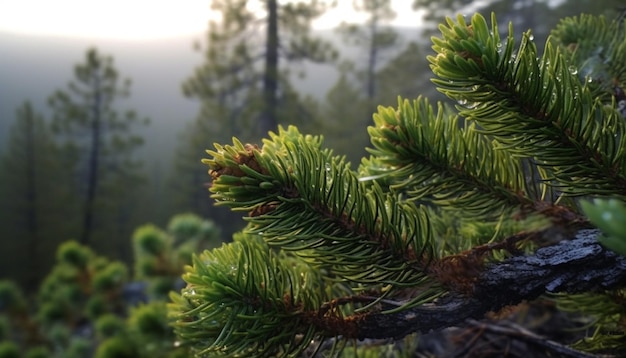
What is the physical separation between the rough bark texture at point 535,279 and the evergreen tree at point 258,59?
9.11 m

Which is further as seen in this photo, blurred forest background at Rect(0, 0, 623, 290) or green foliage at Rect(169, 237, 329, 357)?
blurred forest background at Rect(0, 0, 623, 290)

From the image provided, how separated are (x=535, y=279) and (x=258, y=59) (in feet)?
31.8

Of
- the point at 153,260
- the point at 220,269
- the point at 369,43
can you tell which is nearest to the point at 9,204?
the point at 369,43

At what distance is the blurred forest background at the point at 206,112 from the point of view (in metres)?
9.48

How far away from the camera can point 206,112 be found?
1337 centimetres

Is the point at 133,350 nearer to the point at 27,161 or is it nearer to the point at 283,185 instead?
the point at 283,185

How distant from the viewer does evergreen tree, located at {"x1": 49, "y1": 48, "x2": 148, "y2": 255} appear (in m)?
13.8

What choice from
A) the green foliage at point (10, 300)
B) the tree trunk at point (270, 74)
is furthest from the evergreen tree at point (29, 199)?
the green foliage at point (10, 300)

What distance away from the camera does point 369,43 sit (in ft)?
49.6

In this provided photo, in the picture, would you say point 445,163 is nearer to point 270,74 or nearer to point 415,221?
point 415,221

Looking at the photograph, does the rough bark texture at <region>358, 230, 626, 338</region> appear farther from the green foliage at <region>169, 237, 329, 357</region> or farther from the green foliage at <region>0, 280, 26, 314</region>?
the green foliage at <region>0, 280, 26, 314</region>

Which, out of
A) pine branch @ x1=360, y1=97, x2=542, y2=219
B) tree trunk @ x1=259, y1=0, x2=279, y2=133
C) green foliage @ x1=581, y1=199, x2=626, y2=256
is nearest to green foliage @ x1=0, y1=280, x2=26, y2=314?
pine branch @ x1=360, y1=97, x2=542, y2=219

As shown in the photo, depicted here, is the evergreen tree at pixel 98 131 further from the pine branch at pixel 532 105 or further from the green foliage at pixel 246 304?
the pine branch at pixel 532 105

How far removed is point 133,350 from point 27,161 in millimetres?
15966
